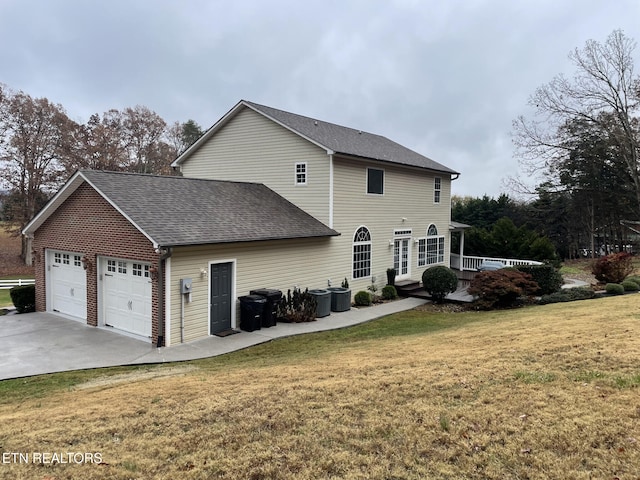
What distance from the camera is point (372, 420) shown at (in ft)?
16.3

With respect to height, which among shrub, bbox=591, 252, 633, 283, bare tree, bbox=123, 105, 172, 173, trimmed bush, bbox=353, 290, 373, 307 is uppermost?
bare tree, bbox=123, 105, 172, 173

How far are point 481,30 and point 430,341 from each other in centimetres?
1759

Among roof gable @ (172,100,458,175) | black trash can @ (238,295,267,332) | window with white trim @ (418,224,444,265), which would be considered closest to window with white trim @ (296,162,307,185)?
roof gable @ (172,100,458,175)

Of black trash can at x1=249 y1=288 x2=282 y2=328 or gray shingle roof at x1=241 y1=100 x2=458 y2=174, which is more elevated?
gray shingle roof at x1=241 y1=100 x2=458 y2=174

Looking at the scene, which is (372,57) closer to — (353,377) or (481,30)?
(481,30)

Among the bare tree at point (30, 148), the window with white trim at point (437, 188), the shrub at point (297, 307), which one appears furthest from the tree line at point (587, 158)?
the bare tree at point (30, 148)

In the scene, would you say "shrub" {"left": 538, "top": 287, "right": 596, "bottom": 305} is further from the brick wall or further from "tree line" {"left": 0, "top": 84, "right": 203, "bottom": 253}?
"tree line" {"left": 0, "top": 84, "right": 203, "bottom": 253}

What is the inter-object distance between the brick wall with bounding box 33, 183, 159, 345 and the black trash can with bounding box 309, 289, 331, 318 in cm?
561

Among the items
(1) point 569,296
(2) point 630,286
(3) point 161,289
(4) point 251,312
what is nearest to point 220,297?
(4) point 251,312

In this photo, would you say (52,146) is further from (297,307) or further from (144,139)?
(297,307)

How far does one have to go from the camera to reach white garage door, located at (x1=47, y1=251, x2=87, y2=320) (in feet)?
46.1

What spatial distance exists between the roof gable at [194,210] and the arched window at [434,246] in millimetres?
8603

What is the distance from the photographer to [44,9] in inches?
708

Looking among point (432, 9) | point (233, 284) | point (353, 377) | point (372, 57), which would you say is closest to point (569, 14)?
point (432, 9)
